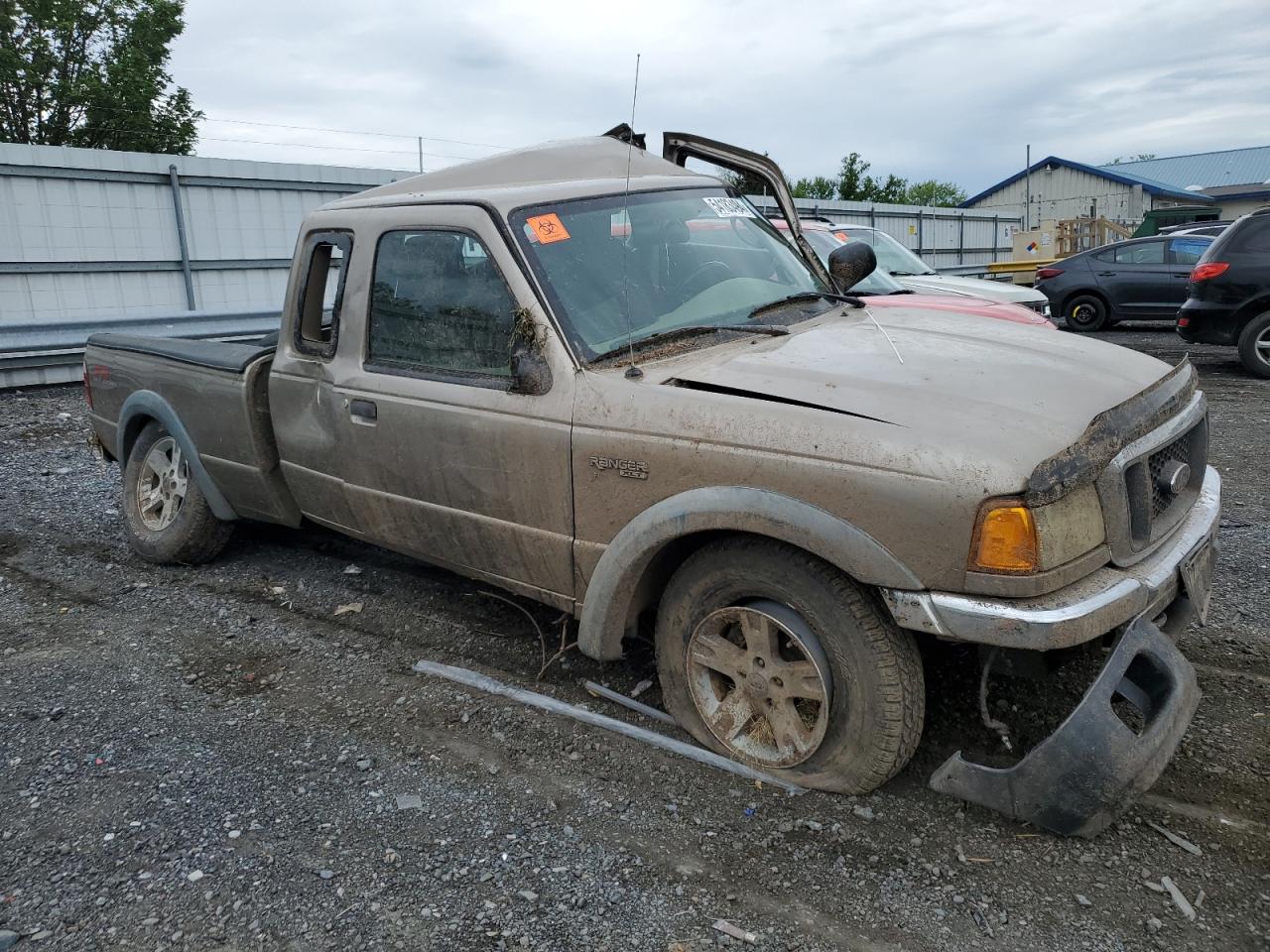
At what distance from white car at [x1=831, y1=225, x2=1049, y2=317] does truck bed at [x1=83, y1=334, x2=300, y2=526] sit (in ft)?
20.8

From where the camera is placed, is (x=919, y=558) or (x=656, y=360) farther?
(x=656, y=360)

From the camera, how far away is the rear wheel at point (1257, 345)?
10250 mm

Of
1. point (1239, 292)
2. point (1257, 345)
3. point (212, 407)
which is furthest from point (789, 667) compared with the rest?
point (1257, 345)

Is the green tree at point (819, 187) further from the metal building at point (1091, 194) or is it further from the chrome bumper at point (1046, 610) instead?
the chrome bumper at point (1046, 610)

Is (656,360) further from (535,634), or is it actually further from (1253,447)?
(1253,447)

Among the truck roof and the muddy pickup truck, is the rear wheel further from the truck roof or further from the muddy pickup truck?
the truck roof

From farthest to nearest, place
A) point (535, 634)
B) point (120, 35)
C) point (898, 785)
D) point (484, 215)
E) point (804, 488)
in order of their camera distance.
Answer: point (120, 35) → point (535, 634) → point (484, 215) → point (898, 785) → point (804, 488)

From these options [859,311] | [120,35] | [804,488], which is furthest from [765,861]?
[120,35]

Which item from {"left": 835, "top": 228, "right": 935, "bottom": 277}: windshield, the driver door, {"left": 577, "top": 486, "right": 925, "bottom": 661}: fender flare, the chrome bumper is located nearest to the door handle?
the driver door

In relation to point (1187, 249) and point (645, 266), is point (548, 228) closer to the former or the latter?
point (645, 266)

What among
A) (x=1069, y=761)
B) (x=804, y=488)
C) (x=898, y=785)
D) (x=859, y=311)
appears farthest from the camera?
(x=859, y=311)

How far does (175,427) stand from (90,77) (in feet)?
92.6

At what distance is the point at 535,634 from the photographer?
4.29 meters

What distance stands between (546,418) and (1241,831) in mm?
2411
